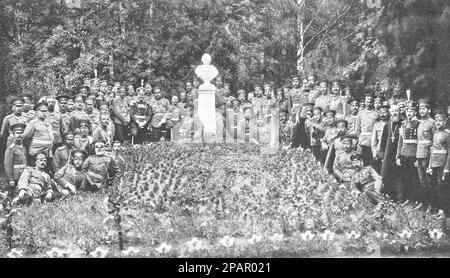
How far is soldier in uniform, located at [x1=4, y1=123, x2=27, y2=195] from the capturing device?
828cm

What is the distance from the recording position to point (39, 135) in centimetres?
848

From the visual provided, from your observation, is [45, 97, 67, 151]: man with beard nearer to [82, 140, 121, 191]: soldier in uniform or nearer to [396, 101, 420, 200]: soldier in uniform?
[82, 140, 121, 191]: soldier in uniform

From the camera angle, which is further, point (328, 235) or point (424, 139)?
point (424, 139)

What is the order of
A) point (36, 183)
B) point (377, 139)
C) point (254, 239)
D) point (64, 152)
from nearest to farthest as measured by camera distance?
1. point (254, 239)
2. point (36, 183)
3. point (64, 152)
4. point (377, 139)

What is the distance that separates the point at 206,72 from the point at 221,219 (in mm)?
2044

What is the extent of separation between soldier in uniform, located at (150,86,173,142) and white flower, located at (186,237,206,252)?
1.91 m

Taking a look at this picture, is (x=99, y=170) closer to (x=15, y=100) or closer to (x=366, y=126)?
(x=15, y=100)

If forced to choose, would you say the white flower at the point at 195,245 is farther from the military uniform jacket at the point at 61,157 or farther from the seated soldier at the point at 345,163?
the seated soldier at the point at 345,163

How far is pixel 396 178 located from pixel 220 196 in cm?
221

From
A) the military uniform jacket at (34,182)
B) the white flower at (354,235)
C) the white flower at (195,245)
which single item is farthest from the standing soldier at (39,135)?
the white flower at (354,235)

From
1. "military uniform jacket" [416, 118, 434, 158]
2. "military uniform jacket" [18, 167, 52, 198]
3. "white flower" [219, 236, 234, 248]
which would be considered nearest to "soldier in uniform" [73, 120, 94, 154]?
"military uniform jacket" [18, 167, 52, 198]

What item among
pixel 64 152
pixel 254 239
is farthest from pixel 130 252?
pixel 64 152

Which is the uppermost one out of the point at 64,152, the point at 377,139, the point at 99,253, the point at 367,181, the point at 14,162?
the point at 377,139

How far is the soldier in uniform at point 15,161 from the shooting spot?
8.28m
